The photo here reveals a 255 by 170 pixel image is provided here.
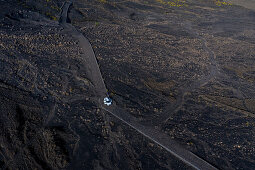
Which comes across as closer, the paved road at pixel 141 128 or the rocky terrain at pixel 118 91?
the rocky terrain at pixel 118 91

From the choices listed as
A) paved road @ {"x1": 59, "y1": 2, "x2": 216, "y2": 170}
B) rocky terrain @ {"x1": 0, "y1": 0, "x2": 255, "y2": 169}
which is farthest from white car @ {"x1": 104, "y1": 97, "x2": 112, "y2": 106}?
rocky terrain @ {"x1": 0, "y1": 0, "x2": 255, "y2": 169}

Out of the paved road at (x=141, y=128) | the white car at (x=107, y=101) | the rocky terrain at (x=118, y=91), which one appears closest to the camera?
the rocky terrain at (x=118, y=91)

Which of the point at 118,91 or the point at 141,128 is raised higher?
the point at 118,91

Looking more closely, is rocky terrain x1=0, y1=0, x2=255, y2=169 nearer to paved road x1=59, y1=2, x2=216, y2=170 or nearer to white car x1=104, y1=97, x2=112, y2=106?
paved road x1=59, y1=2, x2=216, y2=170

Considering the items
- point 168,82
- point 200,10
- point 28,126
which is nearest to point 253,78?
point 168,82

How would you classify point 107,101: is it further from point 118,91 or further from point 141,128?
point 141,128

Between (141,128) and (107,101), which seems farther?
(107,101)

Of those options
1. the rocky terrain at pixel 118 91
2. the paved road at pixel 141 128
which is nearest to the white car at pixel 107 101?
the paved road at pixel 141 128

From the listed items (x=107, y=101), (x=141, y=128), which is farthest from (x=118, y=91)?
(x=141, y=128)

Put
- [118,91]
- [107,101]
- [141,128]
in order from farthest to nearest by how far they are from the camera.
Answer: [118,91] → [107,101] → [141,128]

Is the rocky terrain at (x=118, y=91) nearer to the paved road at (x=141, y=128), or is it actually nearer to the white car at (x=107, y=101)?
the paved road at (x=141, y=128)
